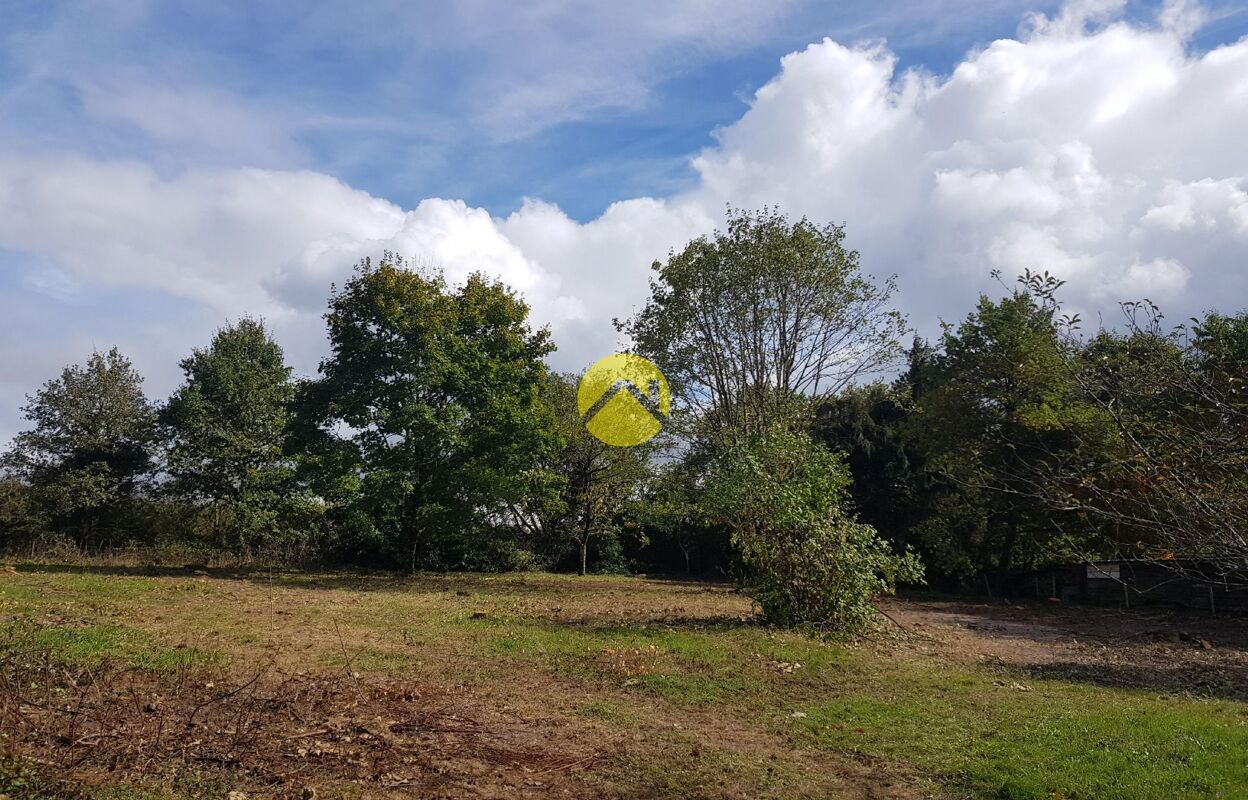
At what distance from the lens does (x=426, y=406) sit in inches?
819

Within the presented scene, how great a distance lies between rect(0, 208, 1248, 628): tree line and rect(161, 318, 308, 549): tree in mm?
86

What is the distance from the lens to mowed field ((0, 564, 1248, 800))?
5250mm

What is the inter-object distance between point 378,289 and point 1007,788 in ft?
66.0

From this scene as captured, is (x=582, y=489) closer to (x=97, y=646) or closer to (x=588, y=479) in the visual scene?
(x=588, y=479)

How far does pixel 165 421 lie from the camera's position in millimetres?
26875

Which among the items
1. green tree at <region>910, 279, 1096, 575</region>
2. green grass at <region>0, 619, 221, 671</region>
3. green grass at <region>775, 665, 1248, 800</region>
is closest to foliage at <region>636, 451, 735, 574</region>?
green tree at <region>910, 279, 1096, 575</region>

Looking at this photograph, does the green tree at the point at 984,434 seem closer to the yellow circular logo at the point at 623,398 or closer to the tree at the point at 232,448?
the yellow circular logo at the point at 623,398

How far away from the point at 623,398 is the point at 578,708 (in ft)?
57.7

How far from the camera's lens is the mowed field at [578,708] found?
17.2ft

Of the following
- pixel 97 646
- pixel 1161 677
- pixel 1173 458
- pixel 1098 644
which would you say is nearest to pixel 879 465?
pixel 1098 644

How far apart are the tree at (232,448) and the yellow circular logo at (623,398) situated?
32.2ft

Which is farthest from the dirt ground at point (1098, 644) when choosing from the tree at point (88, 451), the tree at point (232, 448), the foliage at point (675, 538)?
the tree at point (88, 451)

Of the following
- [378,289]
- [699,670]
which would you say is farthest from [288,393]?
[699,670]

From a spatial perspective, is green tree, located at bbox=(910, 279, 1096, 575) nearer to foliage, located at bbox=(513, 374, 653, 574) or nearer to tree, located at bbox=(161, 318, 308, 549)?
foliage, located at bbox=(513, 374, 653, 574)
